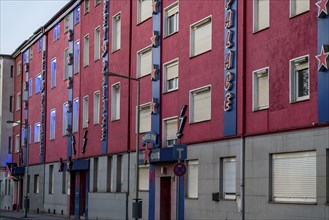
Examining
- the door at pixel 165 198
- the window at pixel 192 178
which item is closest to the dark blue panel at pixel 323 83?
the window at pixel 192 178

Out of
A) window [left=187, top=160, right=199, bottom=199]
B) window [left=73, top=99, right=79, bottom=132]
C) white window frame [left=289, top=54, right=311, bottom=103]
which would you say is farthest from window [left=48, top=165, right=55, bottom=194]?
white window frame [left=289, top=54, right=311, bottom=103]

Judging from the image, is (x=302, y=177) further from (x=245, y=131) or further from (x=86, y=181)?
(x=86, y=181)

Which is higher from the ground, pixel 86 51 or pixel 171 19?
pixel 86 51

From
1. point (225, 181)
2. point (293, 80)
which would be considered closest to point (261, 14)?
point (293, 80)

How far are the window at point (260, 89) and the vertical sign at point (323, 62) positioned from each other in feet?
10.5

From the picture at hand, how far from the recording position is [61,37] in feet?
158

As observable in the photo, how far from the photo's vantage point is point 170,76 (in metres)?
30.9

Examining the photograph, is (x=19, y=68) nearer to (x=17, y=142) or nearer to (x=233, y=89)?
(x=17, y=142)

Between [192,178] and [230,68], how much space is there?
214 inches

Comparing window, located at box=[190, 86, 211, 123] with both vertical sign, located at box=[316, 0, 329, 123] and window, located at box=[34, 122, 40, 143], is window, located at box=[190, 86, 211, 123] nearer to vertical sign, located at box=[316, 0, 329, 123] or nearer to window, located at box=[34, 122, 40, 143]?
vertical sign, located at box=[316, 0, 329, 123]

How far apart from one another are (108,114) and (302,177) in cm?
1810

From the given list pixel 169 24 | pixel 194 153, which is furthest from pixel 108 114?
pixel 194 153

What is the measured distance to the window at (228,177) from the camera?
25.2 meters

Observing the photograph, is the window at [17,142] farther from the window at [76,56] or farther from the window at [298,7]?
the window at [298,7]
